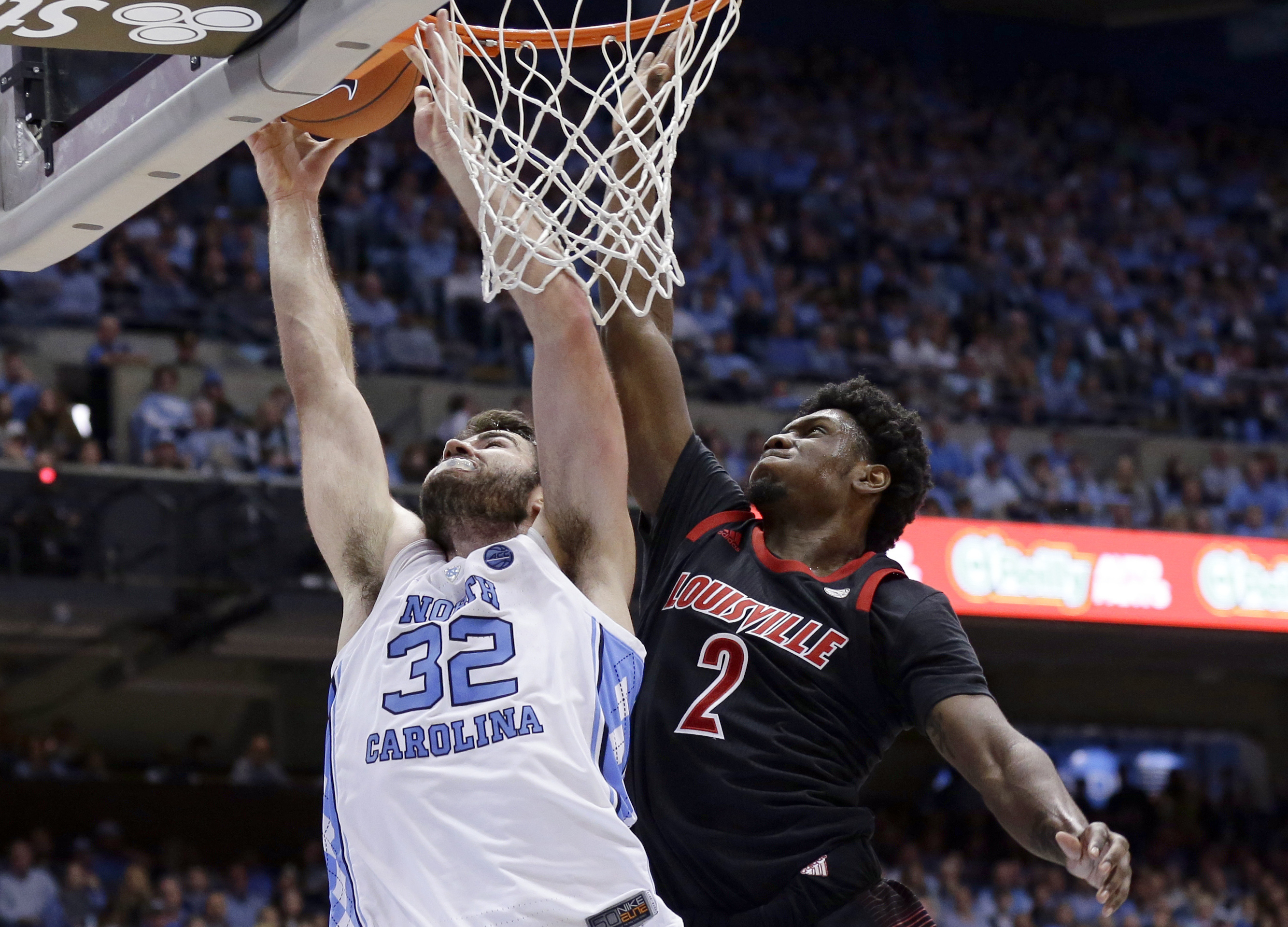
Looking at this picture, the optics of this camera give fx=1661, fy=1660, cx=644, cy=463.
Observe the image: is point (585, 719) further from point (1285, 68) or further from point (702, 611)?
point (1285, 68)

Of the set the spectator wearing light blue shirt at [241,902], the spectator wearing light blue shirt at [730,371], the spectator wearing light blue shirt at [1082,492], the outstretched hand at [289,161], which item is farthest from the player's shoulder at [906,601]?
the spectator wearing light blue shirt at [1082,492]

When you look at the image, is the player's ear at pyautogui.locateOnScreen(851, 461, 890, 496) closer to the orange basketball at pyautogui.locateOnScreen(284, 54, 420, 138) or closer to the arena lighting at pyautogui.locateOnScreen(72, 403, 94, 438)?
the orange basketball at pyautogui.locateOnScreen(284, 54, 420, 138)

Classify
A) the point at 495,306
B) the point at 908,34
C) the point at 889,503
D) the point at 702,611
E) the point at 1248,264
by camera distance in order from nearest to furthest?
the point at 702,611, the point at 889,503, the point at 495,306, the point at 1248,264, the point at 908,34

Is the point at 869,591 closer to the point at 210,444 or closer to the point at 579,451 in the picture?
the point at 579,451

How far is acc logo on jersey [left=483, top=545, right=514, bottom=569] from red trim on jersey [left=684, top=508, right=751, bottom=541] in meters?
0.81

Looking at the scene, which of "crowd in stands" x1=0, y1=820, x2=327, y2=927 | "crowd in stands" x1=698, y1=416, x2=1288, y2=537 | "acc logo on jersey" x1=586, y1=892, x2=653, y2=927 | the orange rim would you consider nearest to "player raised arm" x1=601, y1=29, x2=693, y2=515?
the orange rim

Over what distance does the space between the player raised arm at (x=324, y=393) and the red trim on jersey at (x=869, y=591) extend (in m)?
0.96

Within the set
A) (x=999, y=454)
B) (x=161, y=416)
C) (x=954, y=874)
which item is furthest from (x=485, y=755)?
Result: (x=999, y=454)

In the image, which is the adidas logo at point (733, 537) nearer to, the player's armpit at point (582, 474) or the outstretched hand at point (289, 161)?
the player's armpit at point (582, 474)

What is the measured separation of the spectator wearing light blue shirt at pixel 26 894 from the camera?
10336mm

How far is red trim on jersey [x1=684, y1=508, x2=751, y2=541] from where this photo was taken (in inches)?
153

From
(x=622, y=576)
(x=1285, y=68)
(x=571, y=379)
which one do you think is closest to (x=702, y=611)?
(x=622, y=576)

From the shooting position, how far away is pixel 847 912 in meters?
3.44

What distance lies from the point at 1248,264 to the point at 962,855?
793 cm
